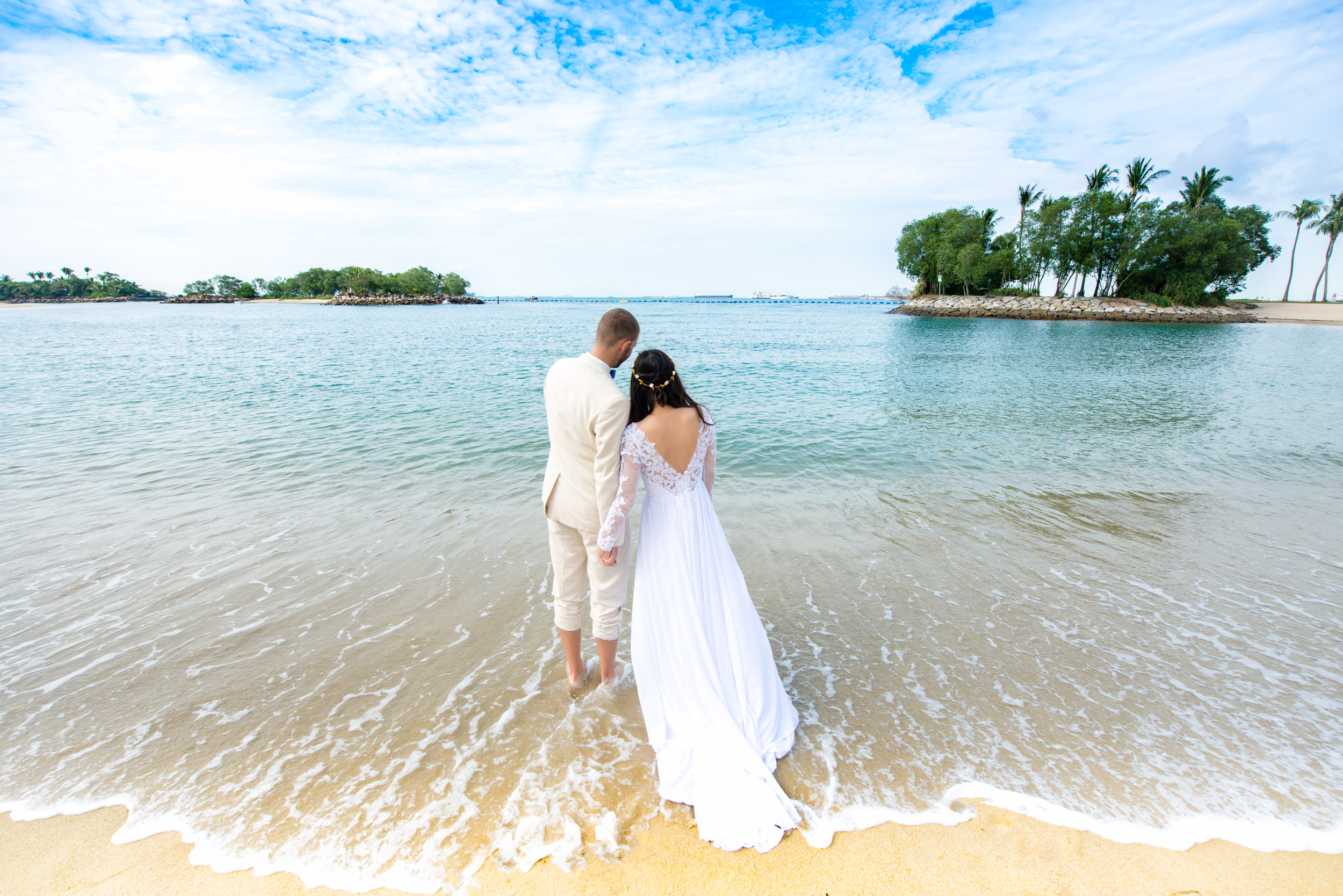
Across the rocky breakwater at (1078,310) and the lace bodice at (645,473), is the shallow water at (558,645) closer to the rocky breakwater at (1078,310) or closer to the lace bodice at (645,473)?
the lace bodice at (645,473)

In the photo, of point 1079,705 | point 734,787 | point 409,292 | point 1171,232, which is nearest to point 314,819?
point 734,787

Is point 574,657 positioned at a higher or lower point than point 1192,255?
lower

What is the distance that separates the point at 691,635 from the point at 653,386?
1.42m

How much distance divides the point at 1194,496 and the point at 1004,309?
64976 mm

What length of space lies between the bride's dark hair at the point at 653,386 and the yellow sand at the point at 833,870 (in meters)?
2.16

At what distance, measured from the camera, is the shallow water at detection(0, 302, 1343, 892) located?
9.39ft

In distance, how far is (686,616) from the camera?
3.04 meters

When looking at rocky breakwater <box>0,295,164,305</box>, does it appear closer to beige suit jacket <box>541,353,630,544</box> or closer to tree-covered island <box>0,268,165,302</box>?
tree-covered island <box>0,268,165,302</box>

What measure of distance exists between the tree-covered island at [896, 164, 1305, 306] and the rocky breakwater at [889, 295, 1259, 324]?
240cm

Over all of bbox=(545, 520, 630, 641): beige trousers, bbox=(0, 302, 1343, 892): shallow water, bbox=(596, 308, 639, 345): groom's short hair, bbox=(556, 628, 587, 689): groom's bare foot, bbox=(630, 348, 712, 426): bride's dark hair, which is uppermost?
bbox=(596, 308, 639, 345): groom's short hair

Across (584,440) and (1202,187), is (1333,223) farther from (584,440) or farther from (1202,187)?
(584,440)

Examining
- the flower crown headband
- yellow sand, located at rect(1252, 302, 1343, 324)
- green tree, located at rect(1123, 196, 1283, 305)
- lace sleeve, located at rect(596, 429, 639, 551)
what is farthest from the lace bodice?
yellow sand, located at rect(1252, 302, 1343, 324)

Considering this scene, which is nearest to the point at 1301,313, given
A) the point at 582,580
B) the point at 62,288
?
the point at 582,580

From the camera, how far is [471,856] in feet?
8.39
